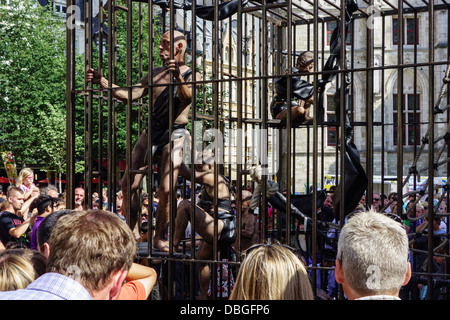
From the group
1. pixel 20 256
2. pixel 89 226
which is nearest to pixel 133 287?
pixel 20 256

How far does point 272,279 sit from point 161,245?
2.79 metres

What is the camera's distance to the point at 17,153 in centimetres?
2370

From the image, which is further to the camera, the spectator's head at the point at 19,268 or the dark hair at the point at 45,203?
the dark hair at the point at 45,203

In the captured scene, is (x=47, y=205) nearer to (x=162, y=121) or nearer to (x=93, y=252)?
(x=162, y=121)

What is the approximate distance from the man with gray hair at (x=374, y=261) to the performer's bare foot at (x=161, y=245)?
2.85 meters

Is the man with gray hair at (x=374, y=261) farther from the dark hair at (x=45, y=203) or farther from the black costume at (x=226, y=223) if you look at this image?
the dark hair at (x=45, y=203)

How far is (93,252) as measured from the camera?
82.4 inches

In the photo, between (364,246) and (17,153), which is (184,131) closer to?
(364,246)

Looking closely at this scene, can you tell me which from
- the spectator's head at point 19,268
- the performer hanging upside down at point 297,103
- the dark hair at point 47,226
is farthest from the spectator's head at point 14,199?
the spectator's head at point 19,268

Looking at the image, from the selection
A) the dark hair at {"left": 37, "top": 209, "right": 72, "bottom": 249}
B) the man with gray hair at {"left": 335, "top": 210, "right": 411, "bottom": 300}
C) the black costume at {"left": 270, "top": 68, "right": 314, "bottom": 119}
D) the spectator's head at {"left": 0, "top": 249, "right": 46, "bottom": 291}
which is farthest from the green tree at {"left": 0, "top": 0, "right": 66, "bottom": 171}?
the man with gray hair at {"left": 335, "top": 210, "right": 411, "bottom": 300}

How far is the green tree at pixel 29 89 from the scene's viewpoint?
2305 centimetres

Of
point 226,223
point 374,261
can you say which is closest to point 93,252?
point 374,261
